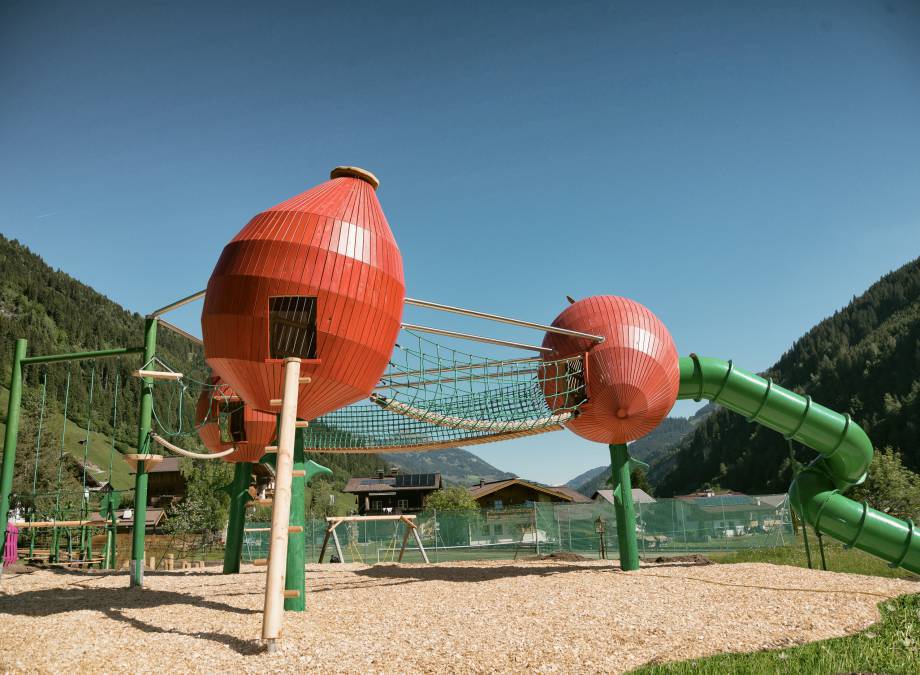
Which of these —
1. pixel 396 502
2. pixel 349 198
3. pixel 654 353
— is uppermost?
pixel 349 198

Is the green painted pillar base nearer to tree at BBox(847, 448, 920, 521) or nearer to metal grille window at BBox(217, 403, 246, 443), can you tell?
→ metal grille window at BBox(217, 403, 246, 443)

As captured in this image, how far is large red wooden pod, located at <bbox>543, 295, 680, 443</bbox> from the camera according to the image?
551 inches

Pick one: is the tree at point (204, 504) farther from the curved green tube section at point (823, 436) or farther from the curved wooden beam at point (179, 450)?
the curved green tube section at point (823, 436)

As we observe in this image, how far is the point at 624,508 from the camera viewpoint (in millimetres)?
14562

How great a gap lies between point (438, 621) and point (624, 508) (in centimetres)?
781

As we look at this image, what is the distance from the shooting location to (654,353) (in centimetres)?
1435

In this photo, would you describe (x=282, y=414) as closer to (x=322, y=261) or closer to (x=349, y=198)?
(x=322, y=261)

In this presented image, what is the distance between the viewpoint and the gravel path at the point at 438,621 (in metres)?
6.11

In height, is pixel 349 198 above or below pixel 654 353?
above

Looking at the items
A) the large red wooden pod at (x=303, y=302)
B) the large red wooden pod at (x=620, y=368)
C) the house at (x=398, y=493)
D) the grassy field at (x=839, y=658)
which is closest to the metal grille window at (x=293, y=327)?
the large red wooden pod at (x=303, y=302)

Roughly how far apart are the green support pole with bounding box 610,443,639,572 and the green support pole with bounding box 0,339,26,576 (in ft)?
40.1

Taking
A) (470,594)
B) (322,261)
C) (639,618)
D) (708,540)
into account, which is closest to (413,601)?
(470,594)

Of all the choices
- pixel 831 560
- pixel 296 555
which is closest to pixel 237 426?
pixel 296 555

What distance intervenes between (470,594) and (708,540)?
15.6 m
